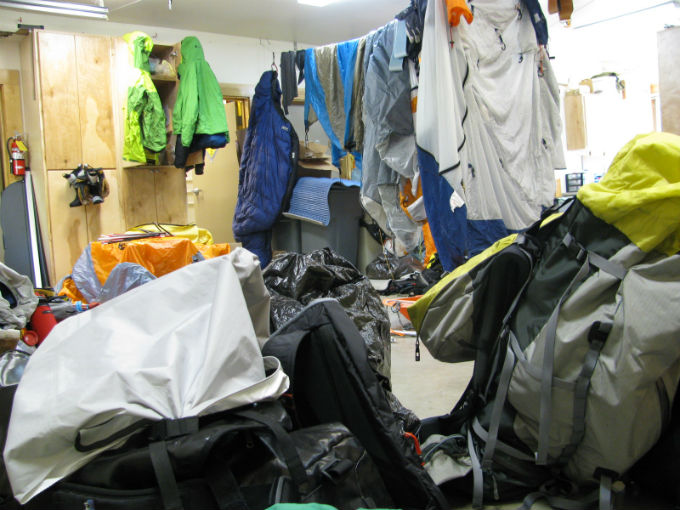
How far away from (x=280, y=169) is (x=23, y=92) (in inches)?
94.9

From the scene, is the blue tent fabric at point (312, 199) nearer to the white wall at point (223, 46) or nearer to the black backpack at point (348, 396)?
the white wall at point (223, 46)

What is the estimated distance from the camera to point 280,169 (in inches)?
190

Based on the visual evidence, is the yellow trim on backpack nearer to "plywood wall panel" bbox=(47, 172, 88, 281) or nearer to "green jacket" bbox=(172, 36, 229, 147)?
"green jacket" bbox=(172, 36, 229, 147)

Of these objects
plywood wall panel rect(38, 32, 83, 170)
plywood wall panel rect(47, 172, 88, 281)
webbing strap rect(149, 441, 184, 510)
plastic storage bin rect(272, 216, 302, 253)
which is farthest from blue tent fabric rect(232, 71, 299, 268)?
webbing strap rect(149, 441, 184, 510)

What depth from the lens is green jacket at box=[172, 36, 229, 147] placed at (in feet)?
14.8

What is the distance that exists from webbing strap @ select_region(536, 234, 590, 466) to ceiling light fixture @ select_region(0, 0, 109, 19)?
12.4 ft

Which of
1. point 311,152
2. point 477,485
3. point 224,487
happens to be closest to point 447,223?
point 477,485

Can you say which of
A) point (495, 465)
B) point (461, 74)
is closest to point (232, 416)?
point (495, 465)

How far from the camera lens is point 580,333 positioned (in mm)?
1484

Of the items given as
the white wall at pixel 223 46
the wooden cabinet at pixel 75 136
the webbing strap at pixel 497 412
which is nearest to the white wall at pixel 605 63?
the white wall at pixel 223 46

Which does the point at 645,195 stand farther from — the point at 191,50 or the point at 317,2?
the point at 317,2

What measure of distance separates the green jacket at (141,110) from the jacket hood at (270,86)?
832mm

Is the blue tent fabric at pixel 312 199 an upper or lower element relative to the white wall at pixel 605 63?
lower

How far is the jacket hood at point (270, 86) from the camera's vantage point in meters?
4.64
